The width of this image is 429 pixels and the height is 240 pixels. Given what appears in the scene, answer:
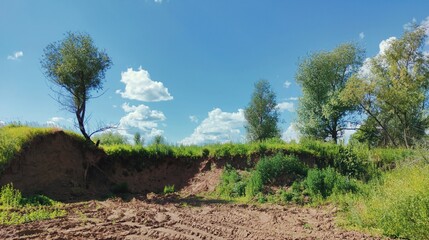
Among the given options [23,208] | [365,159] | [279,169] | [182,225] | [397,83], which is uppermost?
[397,83]

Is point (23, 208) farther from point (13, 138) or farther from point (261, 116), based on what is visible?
point (261, 116)

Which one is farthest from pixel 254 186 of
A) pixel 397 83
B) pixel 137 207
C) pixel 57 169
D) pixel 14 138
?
pixel 397 83

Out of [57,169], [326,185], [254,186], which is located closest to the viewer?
[326,185]

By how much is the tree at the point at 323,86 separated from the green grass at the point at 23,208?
25.5 metres

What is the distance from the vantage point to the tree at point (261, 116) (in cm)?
3839

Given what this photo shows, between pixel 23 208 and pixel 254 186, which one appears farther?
pixel 254 186

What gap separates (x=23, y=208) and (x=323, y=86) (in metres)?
27.9

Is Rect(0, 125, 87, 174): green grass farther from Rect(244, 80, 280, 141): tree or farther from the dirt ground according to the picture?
Rect(244, 80, 280, 141): tree

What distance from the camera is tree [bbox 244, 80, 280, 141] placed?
38391 mm

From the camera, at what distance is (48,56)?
16.0 m

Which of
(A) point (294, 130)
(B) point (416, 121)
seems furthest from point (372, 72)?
(A) point (294, 130)

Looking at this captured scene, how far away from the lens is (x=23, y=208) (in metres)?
9.48

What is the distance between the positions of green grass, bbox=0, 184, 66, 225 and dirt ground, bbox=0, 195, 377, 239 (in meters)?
0.51

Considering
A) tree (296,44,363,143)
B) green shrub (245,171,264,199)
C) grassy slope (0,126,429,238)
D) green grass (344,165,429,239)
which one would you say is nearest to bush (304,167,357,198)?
grassy slope (0,126,429,238)
